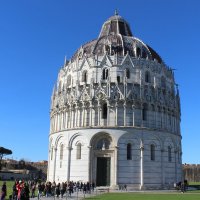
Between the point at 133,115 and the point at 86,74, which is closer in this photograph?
the point at 133,115

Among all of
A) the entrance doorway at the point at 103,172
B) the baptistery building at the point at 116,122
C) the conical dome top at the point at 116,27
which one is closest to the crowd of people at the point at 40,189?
the entrance doorway at the point at 103,172

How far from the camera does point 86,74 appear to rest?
4519 cm

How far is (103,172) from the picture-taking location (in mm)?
40250

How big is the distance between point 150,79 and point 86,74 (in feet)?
30.5

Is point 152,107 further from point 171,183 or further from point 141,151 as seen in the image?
point 171,183

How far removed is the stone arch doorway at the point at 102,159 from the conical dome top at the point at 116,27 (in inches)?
842

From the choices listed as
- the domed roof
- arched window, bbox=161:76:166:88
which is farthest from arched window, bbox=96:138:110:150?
the domed roof

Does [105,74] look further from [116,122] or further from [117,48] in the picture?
[116,122]

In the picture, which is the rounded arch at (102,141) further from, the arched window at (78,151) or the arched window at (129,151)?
the arched window at (129,151)

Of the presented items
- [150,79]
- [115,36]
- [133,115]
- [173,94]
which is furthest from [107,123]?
[115,36]

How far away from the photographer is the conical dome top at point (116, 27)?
55.5 metres

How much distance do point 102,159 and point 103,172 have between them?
5.42 feet

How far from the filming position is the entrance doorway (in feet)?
131

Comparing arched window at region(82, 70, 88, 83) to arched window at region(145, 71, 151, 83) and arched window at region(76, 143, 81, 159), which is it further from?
arched window at region(76, 143, 81, 159)
